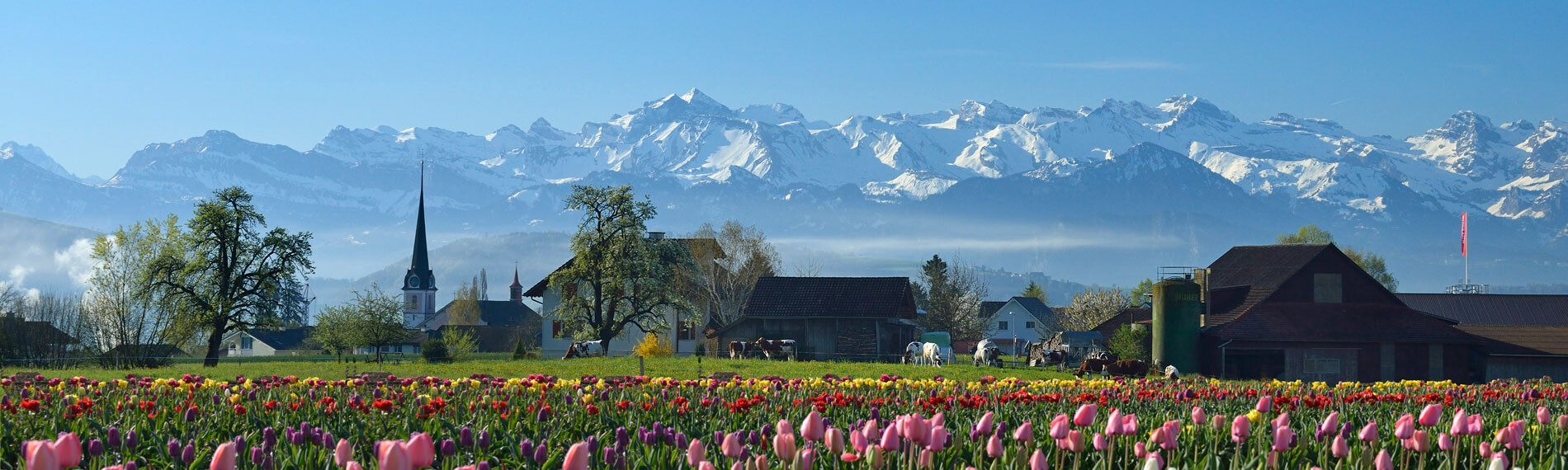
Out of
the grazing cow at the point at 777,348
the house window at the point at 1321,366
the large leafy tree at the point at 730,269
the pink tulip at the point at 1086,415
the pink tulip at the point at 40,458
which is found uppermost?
the large leafy tree at the point at 730,269

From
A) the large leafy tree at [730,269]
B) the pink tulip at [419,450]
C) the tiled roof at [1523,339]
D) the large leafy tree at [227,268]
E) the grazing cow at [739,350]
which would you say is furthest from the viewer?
the large leafy tree at [730,269]

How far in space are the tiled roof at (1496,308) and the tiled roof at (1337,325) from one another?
18.1m

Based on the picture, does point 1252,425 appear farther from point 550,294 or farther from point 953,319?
point 953,319

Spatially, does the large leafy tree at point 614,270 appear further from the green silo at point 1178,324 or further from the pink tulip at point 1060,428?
the pink tulip at point 1060,428

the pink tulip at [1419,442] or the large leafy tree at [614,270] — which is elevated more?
the large leafy tree at [614,270]

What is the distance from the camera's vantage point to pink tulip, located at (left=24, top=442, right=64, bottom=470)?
18.5 ft

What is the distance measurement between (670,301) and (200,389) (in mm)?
47888

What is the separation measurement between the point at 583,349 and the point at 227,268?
1564 cm

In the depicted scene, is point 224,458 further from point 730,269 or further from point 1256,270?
point 730,269

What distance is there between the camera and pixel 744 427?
12594 millimetres

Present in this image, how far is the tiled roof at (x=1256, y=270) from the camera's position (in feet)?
188

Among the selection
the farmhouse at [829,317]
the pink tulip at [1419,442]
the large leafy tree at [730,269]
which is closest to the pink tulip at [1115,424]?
the pink tulip at [1419,442]

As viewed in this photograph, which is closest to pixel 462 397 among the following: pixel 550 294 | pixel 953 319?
pixel 550 294

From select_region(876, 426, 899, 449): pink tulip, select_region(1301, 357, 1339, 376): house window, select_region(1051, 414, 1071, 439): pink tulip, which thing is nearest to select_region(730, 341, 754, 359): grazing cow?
select_region(1301, 357, 1339, 376): house window
